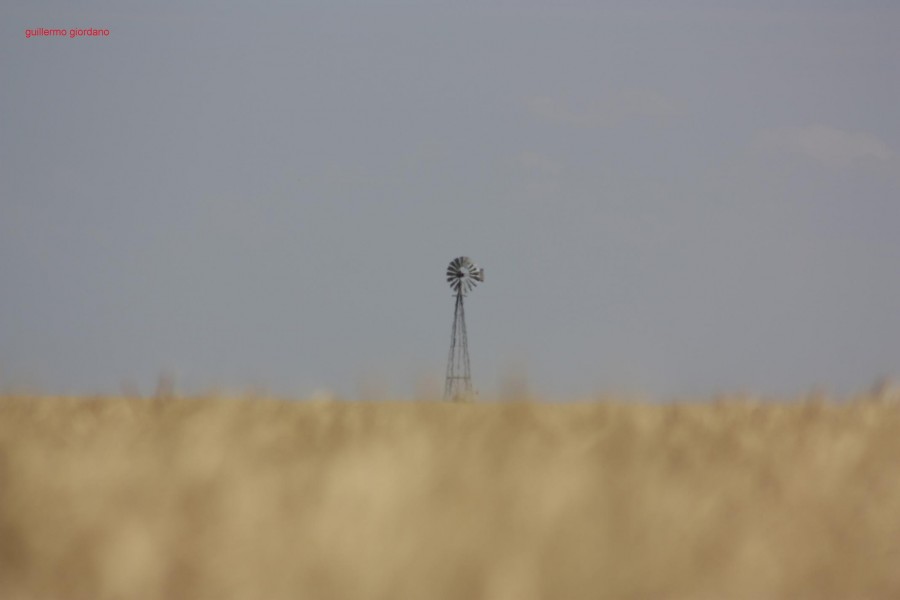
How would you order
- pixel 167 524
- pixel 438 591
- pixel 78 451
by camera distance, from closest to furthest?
pixel 438 591
pixel 167 524
pixel 78 451

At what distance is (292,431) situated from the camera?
748 cm

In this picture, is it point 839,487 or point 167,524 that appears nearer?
point 167,524

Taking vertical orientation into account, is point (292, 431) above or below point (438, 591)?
above

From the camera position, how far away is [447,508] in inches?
251

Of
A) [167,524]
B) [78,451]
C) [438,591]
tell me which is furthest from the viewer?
[78,451]

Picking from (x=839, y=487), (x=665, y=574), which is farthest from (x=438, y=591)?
(x=839, y=487)

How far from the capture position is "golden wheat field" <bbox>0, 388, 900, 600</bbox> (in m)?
6.08

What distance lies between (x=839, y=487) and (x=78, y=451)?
438 centimetres

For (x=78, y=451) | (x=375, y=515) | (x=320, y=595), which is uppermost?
(x=78, y=451)

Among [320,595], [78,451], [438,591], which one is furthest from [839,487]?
[78,451]

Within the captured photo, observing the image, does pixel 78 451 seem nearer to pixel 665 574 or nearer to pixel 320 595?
pixel 320 595

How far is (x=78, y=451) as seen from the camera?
7.06 meters

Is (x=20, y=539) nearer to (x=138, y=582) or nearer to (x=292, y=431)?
(x=138, y=582)

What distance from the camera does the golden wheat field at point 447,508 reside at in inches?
239
